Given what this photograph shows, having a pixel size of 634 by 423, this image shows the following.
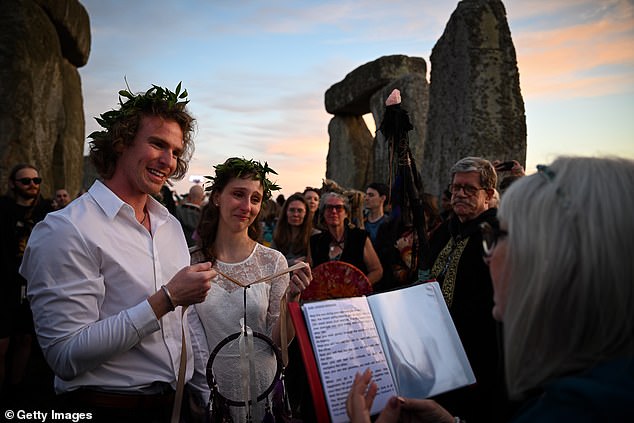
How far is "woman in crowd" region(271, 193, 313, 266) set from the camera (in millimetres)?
4845

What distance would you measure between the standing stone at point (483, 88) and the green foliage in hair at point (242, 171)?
3.96m

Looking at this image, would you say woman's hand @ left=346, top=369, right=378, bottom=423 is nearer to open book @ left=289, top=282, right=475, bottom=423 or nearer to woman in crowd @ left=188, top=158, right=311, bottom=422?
open book @ left=289, top=282, right=475, bottom=423

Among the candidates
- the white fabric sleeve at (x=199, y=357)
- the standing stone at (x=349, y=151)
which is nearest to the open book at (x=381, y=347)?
the white fabric sleeve at (x=199, y=357)

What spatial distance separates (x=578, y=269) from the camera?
37.2 inches

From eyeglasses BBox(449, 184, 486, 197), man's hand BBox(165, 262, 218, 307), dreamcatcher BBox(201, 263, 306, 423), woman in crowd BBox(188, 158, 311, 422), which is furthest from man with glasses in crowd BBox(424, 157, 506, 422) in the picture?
man's hand BBox(165, 262, 218, 307)

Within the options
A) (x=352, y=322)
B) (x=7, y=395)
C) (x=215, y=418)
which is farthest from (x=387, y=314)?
(x=7, y=395)

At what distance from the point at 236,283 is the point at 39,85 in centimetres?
762

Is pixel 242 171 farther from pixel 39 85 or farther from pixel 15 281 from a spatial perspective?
pixel 39 85

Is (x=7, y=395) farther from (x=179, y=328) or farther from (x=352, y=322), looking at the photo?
(x=352, y=322)

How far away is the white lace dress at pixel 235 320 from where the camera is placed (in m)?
2.29

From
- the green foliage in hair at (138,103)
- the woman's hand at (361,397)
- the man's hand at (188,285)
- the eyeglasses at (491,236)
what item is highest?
the green foliage in hair at (138,103)

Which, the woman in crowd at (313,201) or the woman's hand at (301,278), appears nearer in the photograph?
the woman's hand at (301,278)

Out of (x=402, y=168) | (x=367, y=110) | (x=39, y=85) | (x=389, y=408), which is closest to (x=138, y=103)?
(x=389, y=408)

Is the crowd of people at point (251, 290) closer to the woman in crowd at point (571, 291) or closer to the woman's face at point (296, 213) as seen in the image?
the woman in crowd at point (571, 291)
